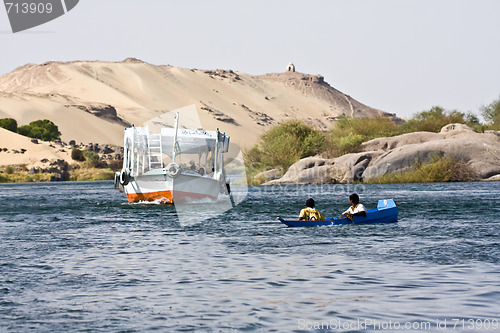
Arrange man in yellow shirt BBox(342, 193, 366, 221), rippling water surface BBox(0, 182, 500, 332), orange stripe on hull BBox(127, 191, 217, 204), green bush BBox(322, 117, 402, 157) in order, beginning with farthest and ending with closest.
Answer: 1. green bush BBox(322, 117, 402, 157)
2. orange stripe on hull BBox(127, 191, 217, 204)
3. man in yellow shirt BBox(342, 193, 366, 221)
4. rippling water surface BBox(0, 182, 500, 332)

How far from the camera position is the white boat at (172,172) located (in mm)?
36281

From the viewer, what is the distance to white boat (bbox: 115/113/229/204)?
119 feet

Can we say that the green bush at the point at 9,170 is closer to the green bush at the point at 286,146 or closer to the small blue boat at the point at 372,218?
the green bush at the point at 286,146

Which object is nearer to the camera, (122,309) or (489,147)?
(122,309)

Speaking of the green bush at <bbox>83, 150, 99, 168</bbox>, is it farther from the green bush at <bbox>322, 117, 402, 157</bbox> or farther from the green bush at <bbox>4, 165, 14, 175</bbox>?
the green bush at <bbox>322, 117, 402, 157</bbox>

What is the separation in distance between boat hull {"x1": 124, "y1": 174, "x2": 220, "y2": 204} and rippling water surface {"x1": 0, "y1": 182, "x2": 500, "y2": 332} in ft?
31.0

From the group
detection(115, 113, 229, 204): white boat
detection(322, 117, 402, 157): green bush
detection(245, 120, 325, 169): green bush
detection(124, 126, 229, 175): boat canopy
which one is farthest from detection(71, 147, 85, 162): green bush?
detection(124, 126, 229, 175): boat canopy

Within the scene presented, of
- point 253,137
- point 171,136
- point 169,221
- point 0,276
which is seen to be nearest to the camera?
point 0,276

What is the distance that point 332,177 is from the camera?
62.2 meters

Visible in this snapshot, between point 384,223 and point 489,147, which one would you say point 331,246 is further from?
point 489,147

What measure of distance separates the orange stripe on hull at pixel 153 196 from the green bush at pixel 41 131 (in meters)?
102

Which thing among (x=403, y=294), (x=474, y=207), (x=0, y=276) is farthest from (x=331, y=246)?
(x=474, y=207)

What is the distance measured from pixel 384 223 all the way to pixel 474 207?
8.24 meters

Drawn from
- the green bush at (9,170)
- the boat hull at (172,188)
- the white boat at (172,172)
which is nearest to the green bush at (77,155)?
the green bush at (9,170)
